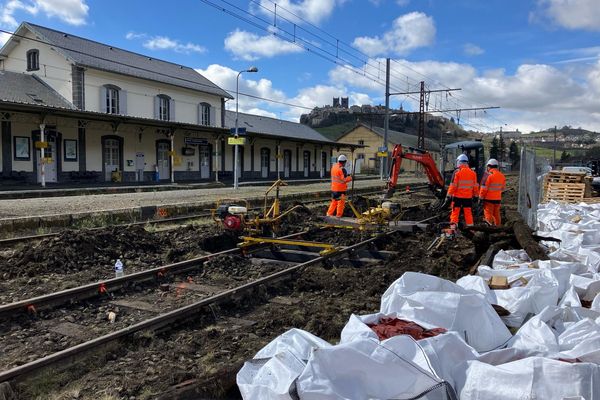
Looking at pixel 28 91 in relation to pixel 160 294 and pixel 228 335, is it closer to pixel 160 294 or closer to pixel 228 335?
pixel 160 294

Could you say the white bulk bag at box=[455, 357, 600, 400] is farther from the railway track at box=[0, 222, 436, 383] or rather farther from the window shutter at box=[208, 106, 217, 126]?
the window shutter at box=[208, 106, 217, 126]

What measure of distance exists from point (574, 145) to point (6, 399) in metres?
132

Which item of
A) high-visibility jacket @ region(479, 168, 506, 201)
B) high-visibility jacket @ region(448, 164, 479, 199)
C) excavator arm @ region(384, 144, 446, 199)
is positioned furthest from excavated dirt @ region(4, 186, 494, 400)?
excavator arm @ region(384, 144, 446, 199)

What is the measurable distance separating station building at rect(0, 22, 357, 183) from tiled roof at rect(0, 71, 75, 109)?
0.32ft

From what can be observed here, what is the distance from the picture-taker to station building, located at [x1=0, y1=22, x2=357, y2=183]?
1046 inches

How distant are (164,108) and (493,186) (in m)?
32.0

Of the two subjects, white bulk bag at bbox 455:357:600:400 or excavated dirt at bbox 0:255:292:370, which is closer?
white bulk bag at bbox 455:357:600:400

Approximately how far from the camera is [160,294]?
7008 mm

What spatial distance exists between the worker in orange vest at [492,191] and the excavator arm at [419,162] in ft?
14.5

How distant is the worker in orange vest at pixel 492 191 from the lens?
11406mm

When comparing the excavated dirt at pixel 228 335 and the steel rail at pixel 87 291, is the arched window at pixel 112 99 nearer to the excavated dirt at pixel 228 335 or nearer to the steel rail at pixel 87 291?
the steel rail at pixel 87 291

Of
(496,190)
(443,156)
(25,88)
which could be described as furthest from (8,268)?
(25,88)

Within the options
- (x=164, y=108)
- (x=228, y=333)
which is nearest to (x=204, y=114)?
(x=164, y=108)

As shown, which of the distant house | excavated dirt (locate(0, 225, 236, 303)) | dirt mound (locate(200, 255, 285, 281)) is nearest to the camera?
excavated dirt (locate(0, 225, 236, 303))
